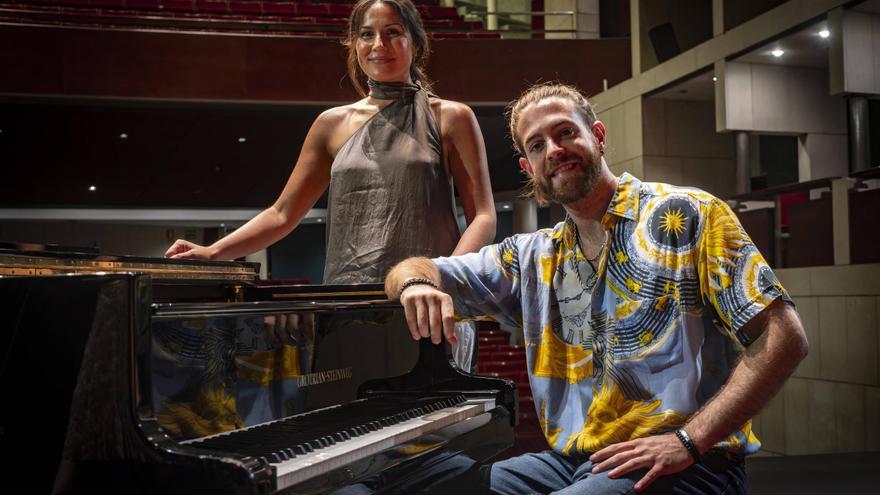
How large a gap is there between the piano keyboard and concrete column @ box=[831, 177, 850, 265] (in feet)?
13.7

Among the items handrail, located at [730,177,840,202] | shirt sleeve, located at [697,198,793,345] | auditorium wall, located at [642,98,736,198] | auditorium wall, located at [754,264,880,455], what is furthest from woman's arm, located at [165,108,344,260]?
auditorium wall, located at [642,98,736,198]

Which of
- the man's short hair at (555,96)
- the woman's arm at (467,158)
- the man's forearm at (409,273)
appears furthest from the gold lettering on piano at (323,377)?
the man's short hair at (555,96)

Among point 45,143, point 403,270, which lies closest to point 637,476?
point 403,270

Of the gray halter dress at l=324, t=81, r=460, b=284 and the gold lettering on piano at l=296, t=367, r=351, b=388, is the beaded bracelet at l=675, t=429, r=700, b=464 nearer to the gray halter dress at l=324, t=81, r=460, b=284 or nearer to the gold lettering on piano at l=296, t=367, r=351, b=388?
the gold lettering on piano at l=296, t=367, r=351, b=388

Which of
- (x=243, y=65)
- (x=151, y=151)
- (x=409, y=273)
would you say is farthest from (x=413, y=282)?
(x=151, y=151)

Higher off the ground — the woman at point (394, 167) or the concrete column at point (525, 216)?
the concrete column at point (525, 216)

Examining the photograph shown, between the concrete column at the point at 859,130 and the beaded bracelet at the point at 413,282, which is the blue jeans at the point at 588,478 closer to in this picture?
the beaded bracelet at the point at 413,282

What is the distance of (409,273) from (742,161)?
581 cm

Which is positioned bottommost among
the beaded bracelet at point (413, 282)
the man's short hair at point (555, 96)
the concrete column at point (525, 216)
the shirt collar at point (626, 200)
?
the beaded bracelet at point (413, 282)

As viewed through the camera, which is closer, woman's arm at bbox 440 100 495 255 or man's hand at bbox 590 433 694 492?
man's hand at bbox 590 433 694 492

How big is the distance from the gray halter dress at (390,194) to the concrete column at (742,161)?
538cm

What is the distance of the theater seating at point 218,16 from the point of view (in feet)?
29.1

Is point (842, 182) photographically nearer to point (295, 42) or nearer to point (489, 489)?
point (489, 489)

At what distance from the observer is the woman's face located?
6.39ft
